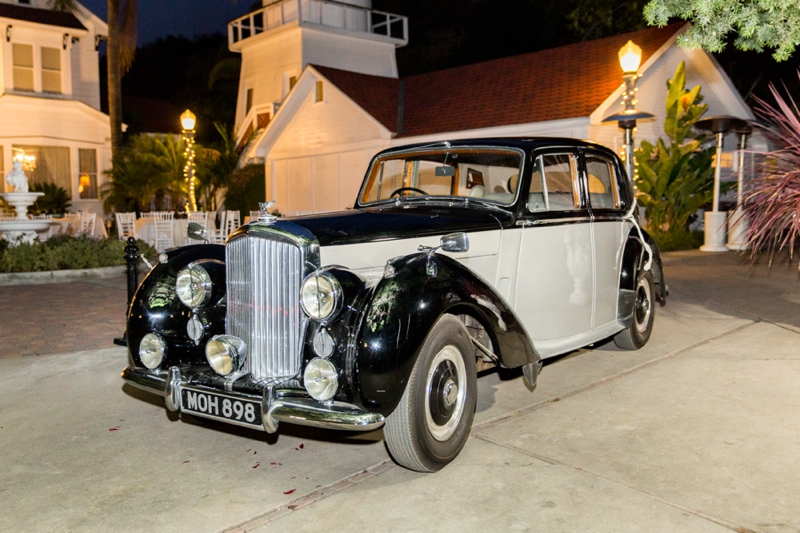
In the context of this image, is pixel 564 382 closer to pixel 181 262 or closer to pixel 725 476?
pixel 725 476

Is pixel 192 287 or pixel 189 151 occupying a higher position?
pixel 189 151

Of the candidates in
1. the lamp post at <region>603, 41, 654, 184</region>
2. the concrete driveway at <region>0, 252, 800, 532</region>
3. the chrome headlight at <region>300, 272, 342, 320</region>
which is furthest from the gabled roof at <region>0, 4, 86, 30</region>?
the chrome headlight at <region>300, 272, 342, 320</region>

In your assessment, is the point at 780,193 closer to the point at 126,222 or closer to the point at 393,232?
the point at 393,232

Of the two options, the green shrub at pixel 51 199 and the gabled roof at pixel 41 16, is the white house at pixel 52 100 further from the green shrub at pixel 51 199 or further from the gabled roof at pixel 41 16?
the green shrub at pixel 51 199

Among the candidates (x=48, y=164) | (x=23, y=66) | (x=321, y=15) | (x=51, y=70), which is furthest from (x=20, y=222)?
(x=321, y=15)

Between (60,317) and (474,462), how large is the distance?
635cm

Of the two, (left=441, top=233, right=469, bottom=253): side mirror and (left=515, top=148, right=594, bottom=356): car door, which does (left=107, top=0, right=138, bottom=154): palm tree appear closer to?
(left=515, top=148, right=594, bottom=356): car door

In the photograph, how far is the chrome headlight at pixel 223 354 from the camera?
400 centimetres

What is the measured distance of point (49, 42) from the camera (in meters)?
23.9

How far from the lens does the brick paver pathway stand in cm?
711

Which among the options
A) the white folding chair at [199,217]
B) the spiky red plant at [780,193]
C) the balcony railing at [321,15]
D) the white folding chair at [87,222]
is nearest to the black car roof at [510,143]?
the spiky red plant at [780,193]

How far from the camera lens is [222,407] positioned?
3797 millimetres

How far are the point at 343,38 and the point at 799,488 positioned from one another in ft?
84.3

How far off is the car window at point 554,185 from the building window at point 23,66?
23.2 meters
